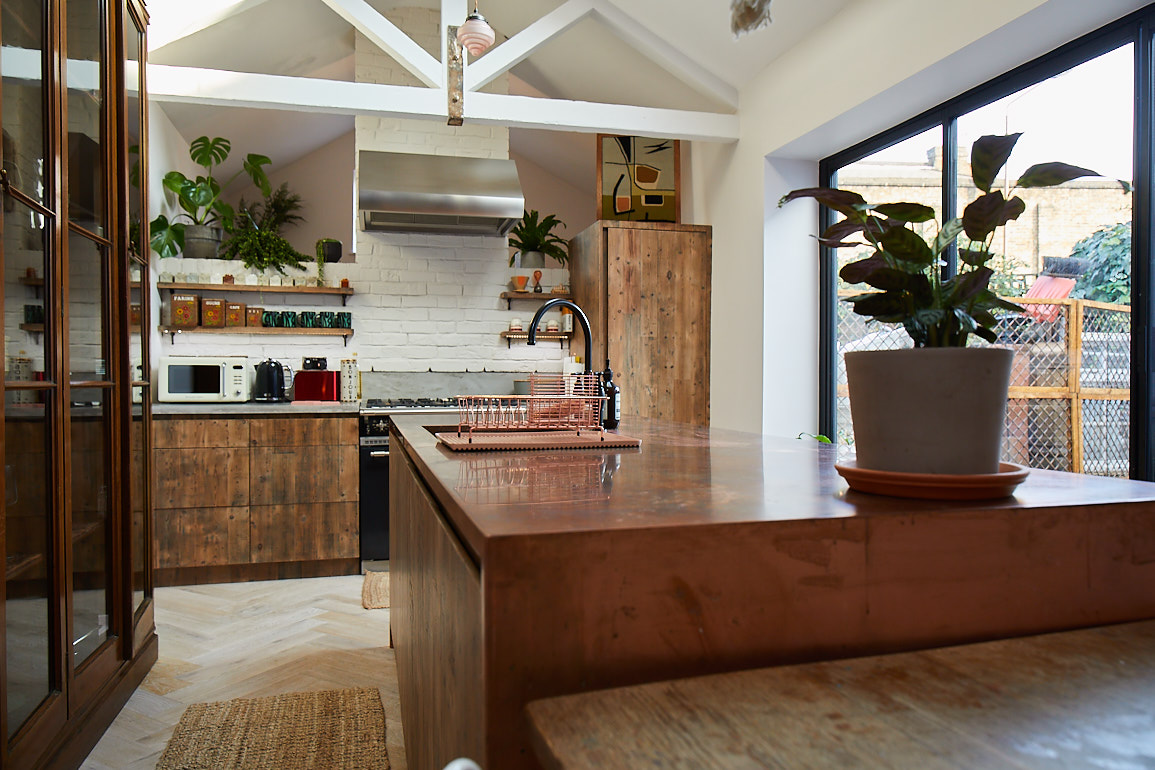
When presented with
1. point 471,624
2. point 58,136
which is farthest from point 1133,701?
point 58,136

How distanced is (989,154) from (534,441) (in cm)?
97

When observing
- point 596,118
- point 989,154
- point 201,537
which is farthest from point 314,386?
point 989,154

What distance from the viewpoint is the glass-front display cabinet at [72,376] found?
1.65 meters

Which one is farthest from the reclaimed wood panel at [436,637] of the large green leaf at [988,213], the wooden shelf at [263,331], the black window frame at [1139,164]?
the wooden shelf at [263,331]

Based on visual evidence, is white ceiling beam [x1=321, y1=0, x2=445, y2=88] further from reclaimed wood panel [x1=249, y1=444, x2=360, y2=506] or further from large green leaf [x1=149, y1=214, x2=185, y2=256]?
reclaimed wood panel [x1=249, y1=444, x2=360, y2=506]

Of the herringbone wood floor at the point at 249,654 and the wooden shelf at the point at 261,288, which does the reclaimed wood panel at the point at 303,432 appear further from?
the wooden shelf at the point at 261,288

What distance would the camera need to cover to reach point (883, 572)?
2.67ft

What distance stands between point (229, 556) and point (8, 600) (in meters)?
2.46

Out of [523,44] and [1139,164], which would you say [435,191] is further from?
[1139,164]

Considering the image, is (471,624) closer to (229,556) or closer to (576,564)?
(576,564)

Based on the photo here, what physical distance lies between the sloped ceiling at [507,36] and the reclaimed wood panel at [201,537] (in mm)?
2430

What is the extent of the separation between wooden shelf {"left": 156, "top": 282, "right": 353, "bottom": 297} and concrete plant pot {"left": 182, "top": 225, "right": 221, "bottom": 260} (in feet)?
0.69

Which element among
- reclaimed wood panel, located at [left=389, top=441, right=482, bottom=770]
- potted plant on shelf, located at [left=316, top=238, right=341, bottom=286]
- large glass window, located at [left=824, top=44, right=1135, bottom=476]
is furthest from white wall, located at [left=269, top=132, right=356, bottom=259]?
reclaimed wood panel, located at [left=389, top=441, right=482, bottom=770]

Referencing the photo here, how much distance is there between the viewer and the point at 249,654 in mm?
2904
